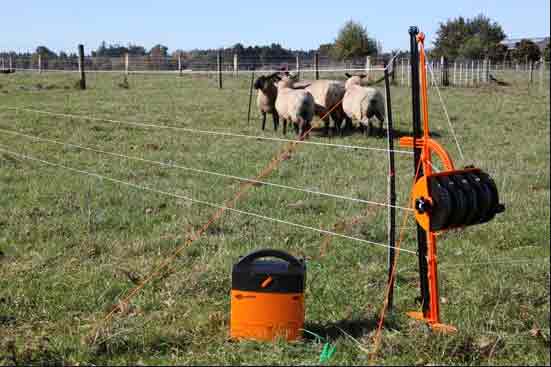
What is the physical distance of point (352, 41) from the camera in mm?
53438

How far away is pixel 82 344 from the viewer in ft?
13.8

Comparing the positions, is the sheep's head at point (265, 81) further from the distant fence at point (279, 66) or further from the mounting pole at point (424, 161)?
the mounting pole at point (424, 161)

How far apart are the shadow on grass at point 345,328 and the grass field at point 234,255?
2 cm

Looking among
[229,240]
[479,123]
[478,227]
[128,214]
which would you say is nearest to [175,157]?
[128,214]

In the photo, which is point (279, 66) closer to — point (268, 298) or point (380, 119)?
point (380, 119)

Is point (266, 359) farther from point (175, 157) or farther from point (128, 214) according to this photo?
point (175, 157)

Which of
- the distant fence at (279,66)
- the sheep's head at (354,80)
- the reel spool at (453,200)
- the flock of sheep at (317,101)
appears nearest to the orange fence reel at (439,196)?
the reel spool at (453,200)

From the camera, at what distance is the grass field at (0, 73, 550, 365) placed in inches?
162

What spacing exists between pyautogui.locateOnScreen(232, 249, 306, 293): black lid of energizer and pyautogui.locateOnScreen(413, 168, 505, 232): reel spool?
2.53 feet

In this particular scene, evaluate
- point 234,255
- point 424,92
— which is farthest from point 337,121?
point 424,92

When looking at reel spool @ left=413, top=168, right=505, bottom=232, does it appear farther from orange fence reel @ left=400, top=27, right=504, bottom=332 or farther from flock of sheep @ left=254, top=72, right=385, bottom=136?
flock of sheep @ left=254, top=72, right=385, bottom=136

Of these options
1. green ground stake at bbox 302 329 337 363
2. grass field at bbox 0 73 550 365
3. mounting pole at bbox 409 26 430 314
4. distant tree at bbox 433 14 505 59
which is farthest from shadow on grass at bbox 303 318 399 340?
distant tree at bbox 433 14 505 59

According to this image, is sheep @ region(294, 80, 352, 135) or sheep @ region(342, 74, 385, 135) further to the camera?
sheep @ region(294, 80, 352, 135)

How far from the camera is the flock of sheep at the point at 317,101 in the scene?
1501cm
